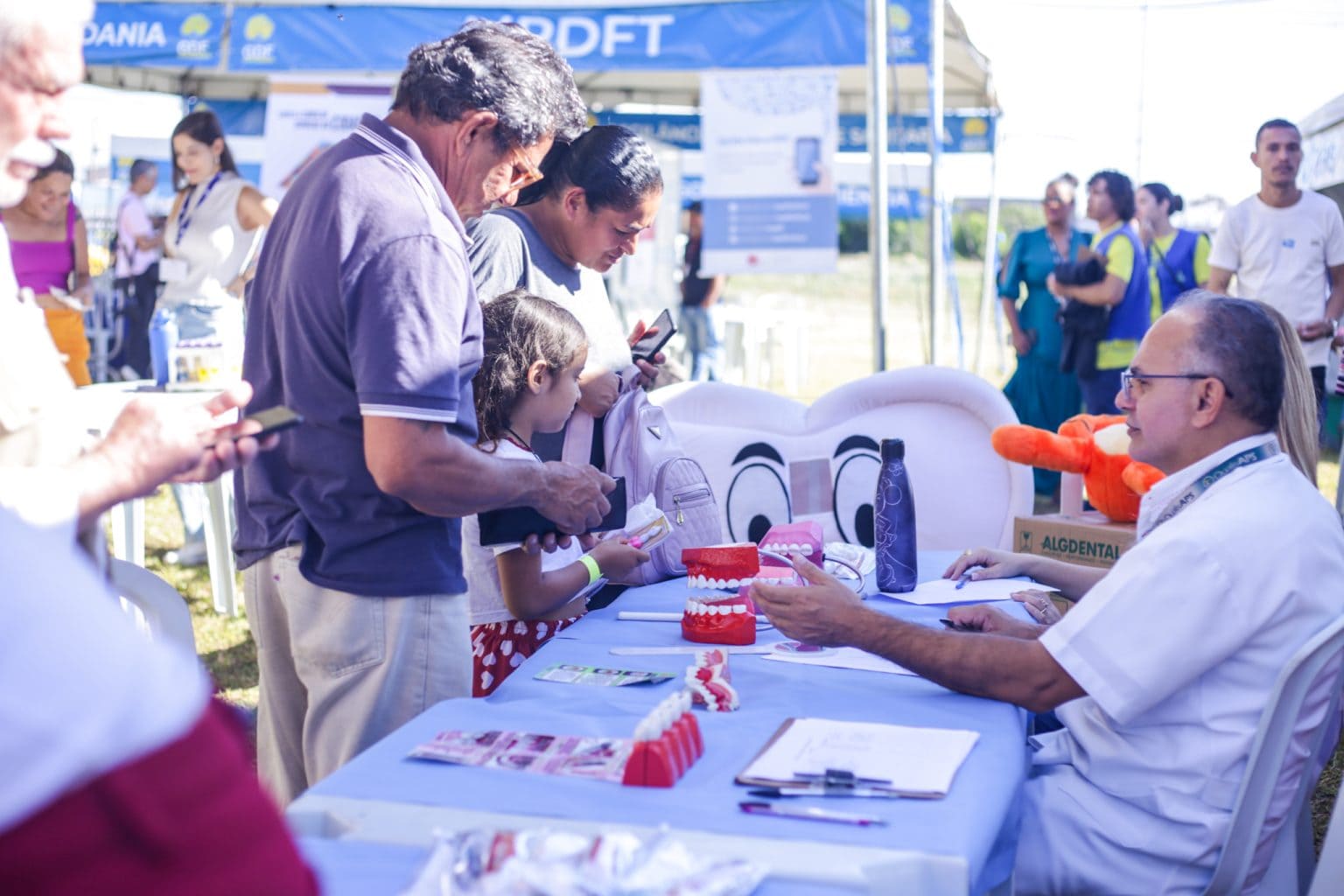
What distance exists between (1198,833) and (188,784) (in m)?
1.51

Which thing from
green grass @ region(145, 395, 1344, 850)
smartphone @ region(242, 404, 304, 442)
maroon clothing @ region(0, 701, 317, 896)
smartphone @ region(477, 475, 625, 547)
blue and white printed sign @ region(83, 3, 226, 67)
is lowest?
green grass @ region(145, 395, 1344, 850)

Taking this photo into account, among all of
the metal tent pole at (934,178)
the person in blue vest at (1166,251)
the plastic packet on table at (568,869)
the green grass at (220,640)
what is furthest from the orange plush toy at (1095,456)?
the person in blue vest at (1166,251)

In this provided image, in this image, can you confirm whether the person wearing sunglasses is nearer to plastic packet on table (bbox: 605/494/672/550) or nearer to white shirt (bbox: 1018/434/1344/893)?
plastic packet on table (bbox: 605/494/672/550)

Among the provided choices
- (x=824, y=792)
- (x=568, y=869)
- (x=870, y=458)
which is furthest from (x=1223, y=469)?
(x=870, y=458)

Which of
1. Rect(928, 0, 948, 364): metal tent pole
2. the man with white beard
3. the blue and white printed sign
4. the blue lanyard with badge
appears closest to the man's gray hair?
the blue lanyard with badge

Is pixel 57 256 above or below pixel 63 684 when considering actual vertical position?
above

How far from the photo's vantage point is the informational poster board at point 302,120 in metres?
7.31

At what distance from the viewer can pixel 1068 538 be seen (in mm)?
4012

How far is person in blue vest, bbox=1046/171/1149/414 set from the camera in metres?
6.68

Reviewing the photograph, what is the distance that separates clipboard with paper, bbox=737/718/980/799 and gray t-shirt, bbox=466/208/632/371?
4.45ft

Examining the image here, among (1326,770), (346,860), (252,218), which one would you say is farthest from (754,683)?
(252,218)

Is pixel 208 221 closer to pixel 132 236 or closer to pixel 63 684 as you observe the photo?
pixel 132 236

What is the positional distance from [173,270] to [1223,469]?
4.72 meters

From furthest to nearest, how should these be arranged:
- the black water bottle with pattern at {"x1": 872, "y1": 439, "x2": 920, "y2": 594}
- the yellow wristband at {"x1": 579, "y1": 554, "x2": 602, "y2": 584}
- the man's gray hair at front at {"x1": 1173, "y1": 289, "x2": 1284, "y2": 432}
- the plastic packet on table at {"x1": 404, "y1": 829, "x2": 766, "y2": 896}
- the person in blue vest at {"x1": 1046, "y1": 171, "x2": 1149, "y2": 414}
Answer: the person in blue vest at {"x1": 1046, "y1": 171, "x2": 1149, "y2": 414} → the black water bottle with pattern at {"x1": 872, "y1": 439, "x2": 920, "y2": 594} → the yellow wristband at {"x1": 579, "y1": 554, "x2": 602, "y2": 584} → the man's gray hair at front at {"x1": 1173, "y1": 289, "x2": 1284, "y2": 432} → the plastic packet on table at {"x1": 404, "y1": 829, "x2": 766, "y2": 896}
